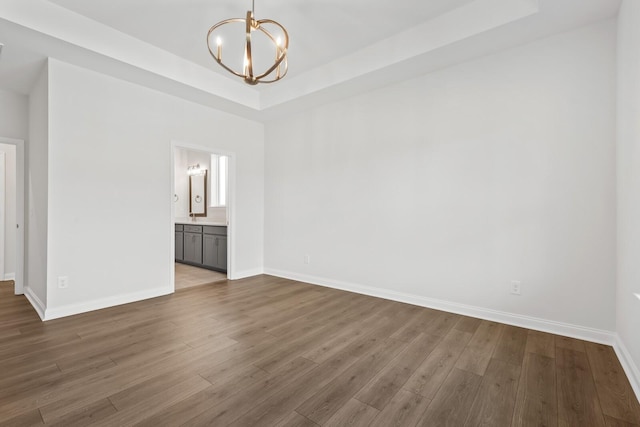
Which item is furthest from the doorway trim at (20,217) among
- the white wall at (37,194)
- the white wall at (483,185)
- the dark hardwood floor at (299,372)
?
the white wall at (483,185)

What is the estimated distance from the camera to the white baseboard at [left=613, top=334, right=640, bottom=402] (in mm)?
1811

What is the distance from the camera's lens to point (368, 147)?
12.9ft

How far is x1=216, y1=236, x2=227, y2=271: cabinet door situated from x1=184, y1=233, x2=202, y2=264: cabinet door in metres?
0.62

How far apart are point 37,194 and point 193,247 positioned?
2.72 metres

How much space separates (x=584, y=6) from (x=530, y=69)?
0.55 meters

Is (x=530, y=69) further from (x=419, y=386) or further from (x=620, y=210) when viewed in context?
(x=419, y=386)

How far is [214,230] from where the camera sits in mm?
5379

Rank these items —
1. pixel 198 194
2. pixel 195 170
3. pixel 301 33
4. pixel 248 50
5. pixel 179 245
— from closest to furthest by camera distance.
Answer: pixel 248 50, pixel 301 33, pixel 179 245, pixel 198 194, pixel 195 170

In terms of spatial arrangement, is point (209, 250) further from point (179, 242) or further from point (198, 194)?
point (198, 194)

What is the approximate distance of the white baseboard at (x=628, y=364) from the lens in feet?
5.94

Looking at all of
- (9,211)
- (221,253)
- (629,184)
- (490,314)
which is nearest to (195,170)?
(221,253)

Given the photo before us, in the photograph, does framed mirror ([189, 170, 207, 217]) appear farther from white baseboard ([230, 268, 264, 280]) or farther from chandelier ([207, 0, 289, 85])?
chandelier ([207, 0, 289, 85])

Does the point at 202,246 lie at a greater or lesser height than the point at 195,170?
lesser

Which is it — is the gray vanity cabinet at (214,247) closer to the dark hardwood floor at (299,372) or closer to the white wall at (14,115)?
the dark hardwood floor at (299,372)
